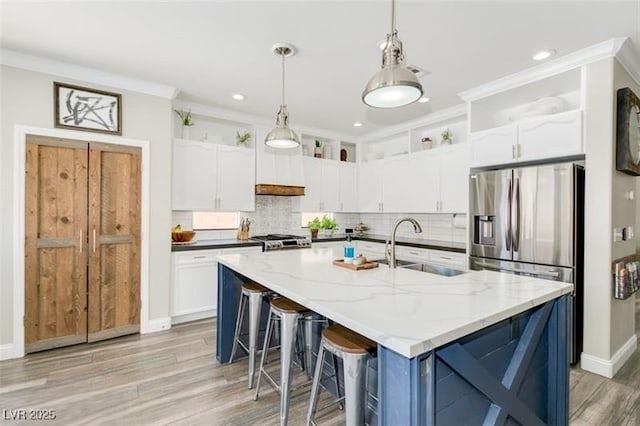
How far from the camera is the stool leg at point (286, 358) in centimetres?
187

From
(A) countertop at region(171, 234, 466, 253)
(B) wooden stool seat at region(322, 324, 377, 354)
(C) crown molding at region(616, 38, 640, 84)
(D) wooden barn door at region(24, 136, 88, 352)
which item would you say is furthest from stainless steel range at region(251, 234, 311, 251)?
(C) crown molding at region(616, 38, 640, 84)

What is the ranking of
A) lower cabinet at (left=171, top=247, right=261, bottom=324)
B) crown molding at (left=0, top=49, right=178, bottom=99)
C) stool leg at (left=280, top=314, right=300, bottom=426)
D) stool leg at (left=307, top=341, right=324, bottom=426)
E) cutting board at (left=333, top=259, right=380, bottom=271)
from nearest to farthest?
stool leg at (left=307, top=341, right=324, bottom=426), stool leg at (left=280, top=314, right=300, bottom=426), cutting board at (left=333, top=259, right=380, bottom=271), crown molding at (left=0, top=49, right=178, bottom=99), lower cabinet at (left=171, top=247, right=261, bottom=324)

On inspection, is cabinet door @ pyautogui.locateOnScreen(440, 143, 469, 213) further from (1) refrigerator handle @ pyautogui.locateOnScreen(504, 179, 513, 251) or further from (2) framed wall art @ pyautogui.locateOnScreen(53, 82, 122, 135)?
(2) framed wall art @ pyautogui.locateOnScreen(53, 82, 122, 135)

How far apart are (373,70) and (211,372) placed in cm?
306

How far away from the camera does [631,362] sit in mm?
2803

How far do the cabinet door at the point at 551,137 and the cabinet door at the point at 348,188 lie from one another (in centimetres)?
285

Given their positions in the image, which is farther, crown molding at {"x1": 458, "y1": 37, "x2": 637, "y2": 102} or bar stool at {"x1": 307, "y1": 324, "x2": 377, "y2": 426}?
crown molding at {"x1": 458, "y1": 37, "x2": 637, "y2": 102}

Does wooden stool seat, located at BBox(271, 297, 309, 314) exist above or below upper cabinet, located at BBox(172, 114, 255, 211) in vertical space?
below

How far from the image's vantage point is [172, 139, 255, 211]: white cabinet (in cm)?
390

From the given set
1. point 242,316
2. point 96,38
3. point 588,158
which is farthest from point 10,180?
point 588,158

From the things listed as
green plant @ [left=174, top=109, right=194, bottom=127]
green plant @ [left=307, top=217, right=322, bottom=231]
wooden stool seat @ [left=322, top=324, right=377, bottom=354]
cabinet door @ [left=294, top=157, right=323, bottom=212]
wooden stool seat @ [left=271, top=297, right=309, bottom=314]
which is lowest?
wooden stool seat @ [left=322, top=324, right=377, bottom=354]

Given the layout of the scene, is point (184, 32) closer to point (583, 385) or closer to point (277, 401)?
point (277, 401)

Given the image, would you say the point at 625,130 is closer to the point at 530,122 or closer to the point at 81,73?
the point at 530,122

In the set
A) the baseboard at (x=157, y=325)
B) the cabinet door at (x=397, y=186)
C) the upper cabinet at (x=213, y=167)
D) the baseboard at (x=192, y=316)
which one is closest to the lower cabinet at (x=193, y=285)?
the baseboard at (x=192, y=316)
